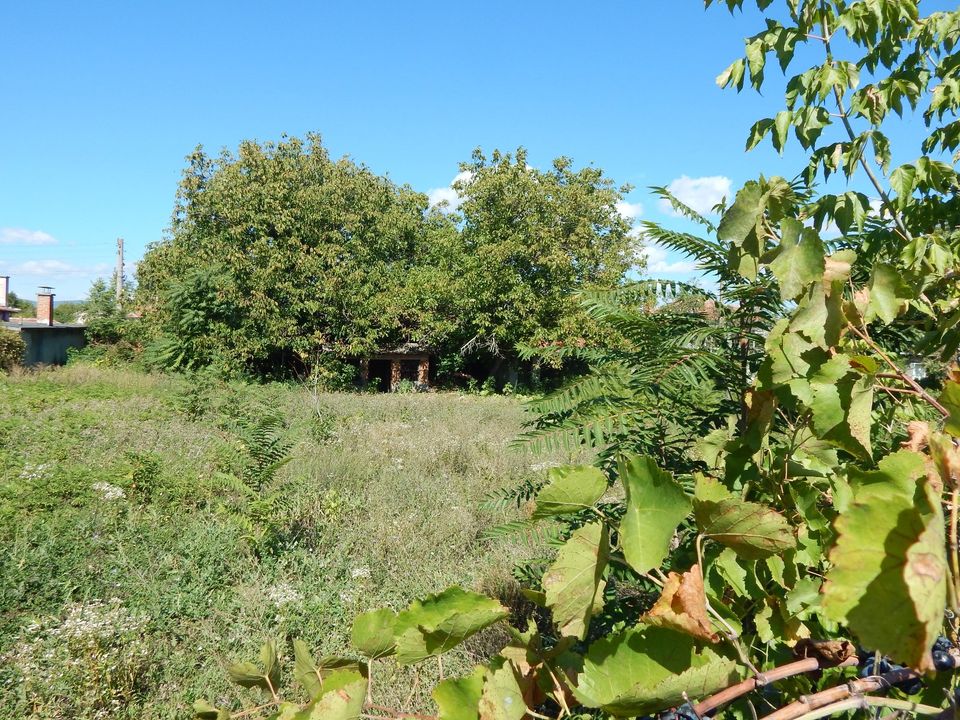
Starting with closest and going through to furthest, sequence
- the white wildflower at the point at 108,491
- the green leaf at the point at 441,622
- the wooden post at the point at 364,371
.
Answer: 1. the green leaf at the point at 441,622
2. the white wildflower at the point at 108,491
3. the wooden post at the point at 364,371

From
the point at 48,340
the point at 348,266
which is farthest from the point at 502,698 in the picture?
the point at 48,340

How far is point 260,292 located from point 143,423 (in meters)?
9.09

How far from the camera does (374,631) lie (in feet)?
2.78

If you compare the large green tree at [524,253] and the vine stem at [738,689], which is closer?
the vine stem at [738,689]

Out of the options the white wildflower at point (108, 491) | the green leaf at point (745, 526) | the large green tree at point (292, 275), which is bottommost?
the white wildflower at point (108, 491)

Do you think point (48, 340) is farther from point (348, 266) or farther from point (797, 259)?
point (797, 259)

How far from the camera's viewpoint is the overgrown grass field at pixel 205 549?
136 inches

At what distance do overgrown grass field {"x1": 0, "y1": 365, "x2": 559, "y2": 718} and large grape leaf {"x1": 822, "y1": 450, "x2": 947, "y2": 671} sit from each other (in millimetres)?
1757

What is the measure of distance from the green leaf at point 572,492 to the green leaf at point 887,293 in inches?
17.1

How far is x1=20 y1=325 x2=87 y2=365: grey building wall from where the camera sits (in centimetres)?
2255

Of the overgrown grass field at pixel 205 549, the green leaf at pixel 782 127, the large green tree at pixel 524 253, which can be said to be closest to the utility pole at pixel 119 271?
the large green tree at pixel 524 253

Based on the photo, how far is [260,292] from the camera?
18.2 metres

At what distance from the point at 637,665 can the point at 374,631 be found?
33cm

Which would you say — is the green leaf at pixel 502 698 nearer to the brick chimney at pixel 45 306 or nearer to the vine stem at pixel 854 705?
the vine stem at pixel 854 705
